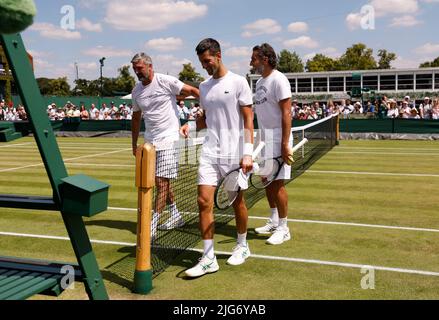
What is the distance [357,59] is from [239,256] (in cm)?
10145

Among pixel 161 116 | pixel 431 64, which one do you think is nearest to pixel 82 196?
pixel 161 116

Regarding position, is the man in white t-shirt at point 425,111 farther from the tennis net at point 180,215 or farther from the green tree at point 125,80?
the green tree at point 125,80

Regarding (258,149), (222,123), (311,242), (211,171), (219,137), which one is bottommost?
(311,242)

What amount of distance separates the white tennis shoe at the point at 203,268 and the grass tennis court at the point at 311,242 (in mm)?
68

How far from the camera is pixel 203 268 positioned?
454 cm

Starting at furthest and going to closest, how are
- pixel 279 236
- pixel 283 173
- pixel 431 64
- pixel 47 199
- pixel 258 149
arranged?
pixel 431 64, pixel 279 236, pixel 283 173, pixel 258 149, pixel 47 199

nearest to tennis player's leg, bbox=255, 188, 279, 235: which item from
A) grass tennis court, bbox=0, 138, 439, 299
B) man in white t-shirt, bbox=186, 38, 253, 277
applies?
grass tennis court, bbox=0, 138, 439, 299

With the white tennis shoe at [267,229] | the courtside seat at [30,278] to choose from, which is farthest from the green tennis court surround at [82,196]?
A: the white tennis shoe at [267,229]

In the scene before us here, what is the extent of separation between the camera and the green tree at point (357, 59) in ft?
323

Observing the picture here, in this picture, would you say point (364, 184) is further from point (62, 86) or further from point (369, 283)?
point (62, 86)

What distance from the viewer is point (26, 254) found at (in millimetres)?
5328

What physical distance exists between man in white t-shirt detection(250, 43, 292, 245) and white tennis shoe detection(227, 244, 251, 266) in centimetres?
68

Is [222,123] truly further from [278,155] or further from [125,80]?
[125,80]
